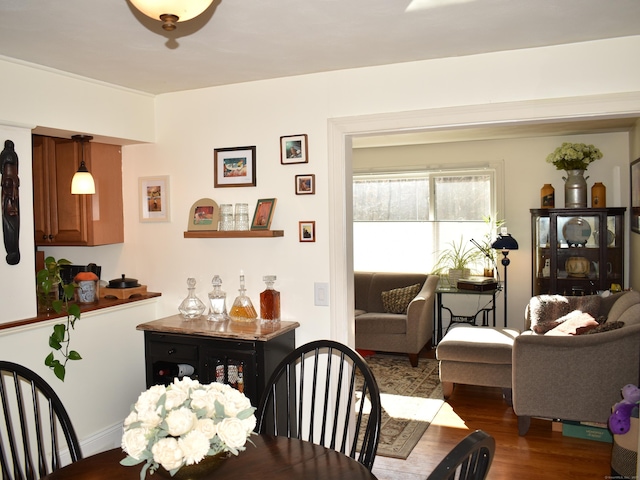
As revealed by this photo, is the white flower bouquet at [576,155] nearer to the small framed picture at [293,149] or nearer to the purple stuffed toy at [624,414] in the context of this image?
the purple stuffed toy at [624,414]

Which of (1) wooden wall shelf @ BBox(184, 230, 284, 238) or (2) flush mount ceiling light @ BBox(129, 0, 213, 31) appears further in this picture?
(1) wooden wall shelf @ BBox(184, 230, 284, 238)

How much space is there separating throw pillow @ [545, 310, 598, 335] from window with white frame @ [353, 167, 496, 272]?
221 centimetres

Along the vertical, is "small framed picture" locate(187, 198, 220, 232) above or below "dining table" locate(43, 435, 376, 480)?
above

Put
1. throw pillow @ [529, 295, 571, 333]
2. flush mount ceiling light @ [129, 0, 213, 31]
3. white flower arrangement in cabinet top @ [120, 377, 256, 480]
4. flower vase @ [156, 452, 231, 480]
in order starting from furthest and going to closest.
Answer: throw pillow @ [529, 295, 571, 333] → flower vase @ [156, 452, 231, 480] → white flower arrangement in cabinet top @ [120, 377, 256, 480] → flush mount ceiling light @ [129, 0, 213, 31]

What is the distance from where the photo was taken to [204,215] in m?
3.71

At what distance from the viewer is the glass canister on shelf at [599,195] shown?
5758 mm

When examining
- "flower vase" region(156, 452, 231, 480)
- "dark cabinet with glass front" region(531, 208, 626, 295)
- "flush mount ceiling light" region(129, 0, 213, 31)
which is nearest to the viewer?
"flush mount ceiling light" region(129, 0, 213, 31)

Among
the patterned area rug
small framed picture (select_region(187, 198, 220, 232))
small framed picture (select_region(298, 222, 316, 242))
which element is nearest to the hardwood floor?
the patterned area rug

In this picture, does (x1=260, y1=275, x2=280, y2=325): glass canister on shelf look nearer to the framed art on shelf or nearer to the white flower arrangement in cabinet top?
the white flower arrangement in cabinet top

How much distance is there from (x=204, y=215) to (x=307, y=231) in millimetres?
709

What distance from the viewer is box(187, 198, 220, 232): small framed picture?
145 inches

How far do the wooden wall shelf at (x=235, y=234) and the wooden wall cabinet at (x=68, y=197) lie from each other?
66cm

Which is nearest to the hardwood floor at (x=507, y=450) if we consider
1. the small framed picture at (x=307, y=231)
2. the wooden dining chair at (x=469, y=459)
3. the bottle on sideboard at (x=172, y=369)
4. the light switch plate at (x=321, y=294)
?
the light switch plate at (x=321, y=294)

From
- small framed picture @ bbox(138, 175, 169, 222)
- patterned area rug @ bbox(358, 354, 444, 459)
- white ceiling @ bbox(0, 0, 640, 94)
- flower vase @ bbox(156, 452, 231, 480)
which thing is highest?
white ceiling @ bbox(0, 0, 640, 94)
